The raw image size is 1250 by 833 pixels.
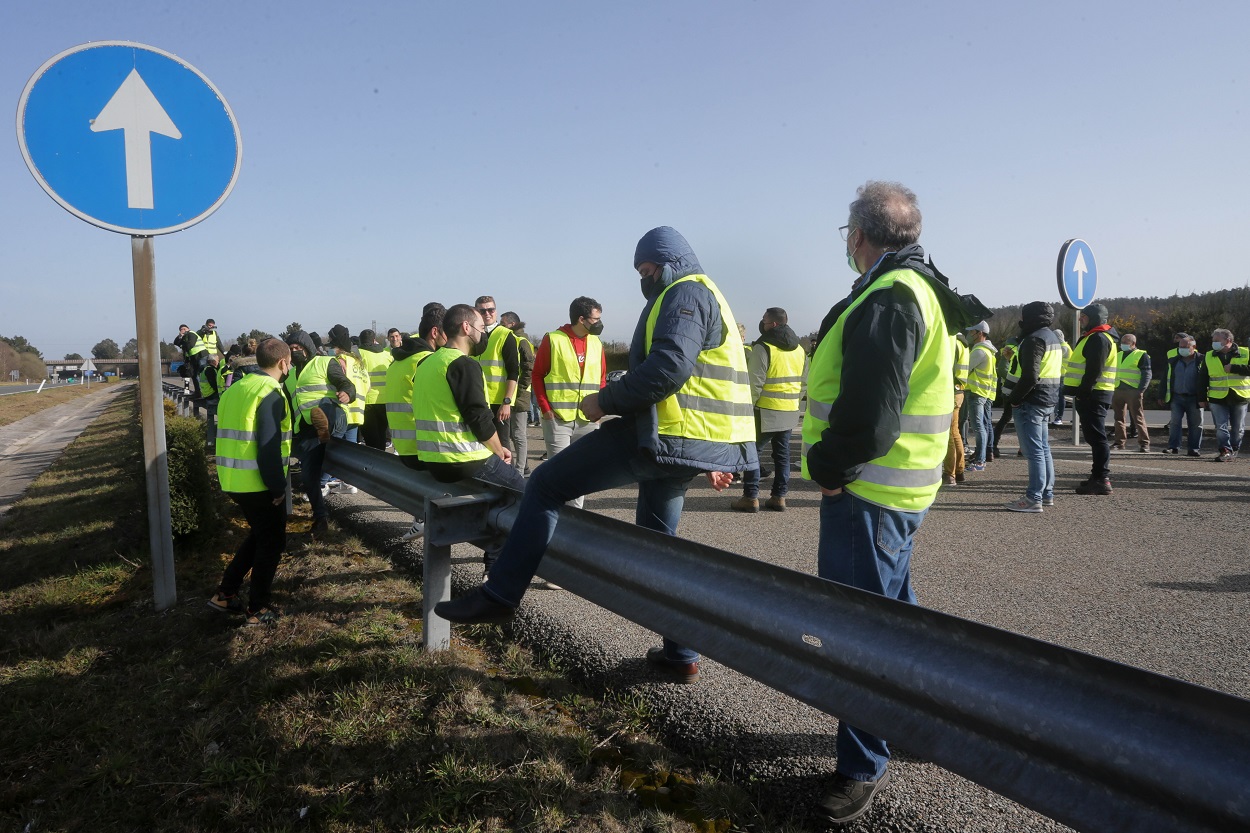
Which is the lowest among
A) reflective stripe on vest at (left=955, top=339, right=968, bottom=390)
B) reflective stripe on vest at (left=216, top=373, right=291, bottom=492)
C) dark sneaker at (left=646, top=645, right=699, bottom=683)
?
dark sneaker at (left=646, top=645, right=699, bottom=683)

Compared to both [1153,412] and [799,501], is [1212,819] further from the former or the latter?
[1153,412]

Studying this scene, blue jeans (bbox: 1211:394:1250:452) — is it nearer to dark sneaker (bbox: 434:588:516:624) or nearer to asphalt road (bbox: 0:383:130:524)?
dark sneaker (bbox: 434:588:516:624)

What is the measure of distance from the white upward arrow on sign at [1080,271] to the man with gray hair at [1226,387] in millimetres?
2842

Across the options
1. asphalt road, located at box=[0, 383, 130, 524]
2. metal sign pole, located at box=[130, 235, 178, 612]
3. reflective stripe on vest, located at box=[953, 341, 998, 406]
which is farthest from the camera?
asphalt road, located at box=[0, 383, 130, 524]

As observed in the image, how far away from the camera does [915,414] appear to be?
8.62 ft

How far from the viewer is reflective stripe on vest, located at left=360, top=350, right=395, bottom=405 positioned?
9148 millimetres

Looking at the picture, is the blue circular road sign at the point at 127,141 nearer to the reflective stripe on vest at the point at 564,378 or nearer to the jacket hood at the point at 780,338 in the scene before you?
the reflective stripe on vest at the point at 564,378

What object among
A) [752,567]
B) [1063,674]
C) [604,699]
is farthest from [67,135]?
[1063,674]

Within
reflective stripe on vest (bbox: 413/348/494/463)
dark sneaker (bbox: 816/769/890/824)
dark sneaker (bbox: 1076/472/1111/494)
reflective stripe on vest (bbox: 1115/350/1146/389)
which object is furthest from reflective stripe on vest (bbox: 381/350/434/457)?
reflective stripe on vest (bbox: 1115/350/1146/389)

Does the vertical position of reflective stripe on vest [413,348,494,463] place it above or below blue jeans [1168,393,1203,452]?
above

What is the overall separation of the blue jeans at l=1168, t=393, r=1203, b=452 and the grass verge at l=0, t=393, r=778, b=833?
1224 centimetres

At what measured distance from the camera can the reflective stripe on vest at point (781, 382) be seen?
7828 mm

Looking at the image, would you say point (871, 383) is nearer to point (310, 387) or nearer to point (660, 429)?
point (660, 429)

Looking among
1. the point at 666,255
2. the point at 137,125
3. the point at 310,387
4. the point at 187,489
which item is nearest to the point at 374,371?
the point at 310,387
